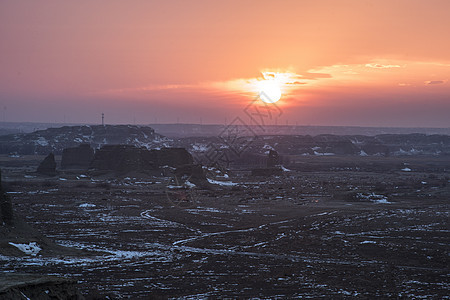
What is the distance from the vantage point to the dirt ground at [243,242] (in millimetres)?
23922

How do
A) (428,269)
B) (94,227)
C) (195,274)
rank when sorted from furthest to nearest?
1. (94,227)
2. (428,269)
3. (195,274)

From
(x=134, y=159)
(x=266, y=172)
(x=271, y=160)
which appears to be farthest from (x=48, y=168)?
(x=271, y=160)

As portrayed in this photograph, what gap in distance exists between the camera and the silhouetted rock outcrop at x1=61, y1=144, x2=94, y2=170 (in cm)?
11400

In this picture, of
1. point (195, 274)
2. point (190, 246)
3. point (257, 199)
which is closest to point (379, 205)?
point (257, 199)

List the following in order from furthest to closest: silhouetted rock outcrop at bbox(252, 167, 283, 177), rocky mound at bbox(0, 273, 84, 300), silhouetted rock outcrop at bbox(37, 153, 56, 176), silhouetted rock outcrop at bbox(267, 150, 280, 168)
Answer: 1. silhouetted rock outcrop at bbox(267, 150, 280, 168)
2. silhouetted rock outcrop at bbox(252, 167, 283, 177)
3. silhouetted rock outcrop at bbox(37, 153, 56, 176)
4. rocky mound at bbox(0, 273, 84, 300)

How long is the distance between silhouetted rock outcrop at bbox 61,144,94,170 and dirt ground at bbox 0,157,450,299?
38.3 m

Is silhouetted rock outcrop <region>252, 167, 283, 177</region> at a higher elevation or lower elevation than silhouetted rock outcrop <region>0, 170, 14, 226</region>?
lower

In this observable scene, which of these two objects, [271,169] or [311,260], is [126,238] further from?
[271,169]

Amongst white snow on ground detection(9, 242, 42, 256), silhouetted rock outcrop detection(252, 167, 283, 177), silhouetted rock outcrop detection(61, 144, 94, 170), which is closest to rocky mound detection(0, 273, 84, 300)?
white snow on ground detection(9, 242, 42, 256)

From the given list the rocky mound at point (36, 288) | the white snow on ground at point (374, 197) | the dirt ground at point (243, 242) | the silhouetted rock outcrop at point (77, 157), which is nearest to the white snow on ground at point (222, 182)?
the dirt ground at point (243, 242)

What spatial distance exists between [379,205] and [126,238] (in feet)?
112

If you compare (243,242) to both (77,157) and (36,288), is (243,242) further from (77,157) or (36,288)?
(77,157)

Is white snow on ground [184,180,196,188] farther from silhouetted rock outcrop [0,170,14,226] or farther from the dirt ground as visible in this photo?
silhouetted rock outcrop [0,170,14,226]

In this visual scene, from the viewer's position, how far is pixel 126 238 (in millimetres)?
37469
